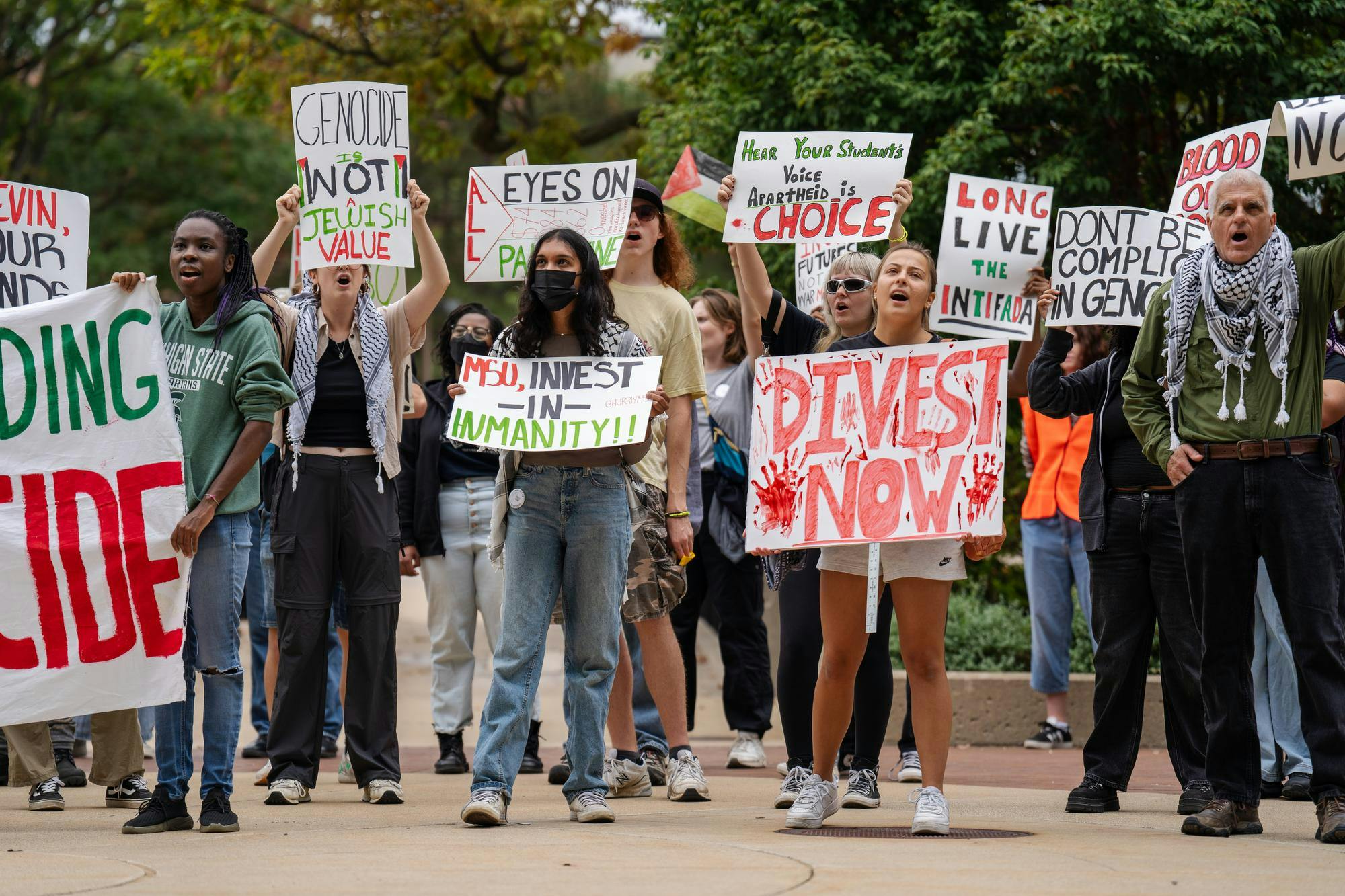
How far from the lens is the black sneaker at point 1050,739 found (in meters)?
9.27

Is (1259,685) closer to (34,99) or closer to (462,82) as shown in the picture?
(462,82)

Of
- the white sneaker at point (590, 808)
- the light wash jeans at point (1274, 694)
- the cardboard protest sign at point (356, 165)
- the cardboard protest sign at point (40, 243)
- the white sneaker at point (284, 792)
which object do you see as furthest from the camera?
the light wash jeans at point (1274, 694)

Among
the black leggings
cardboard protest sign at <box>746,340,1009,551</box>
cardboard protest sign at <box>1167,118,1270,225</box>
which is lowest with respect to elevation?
the black leggings

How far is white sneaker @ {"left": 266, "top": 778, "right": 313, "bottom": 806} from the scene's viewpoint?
20.9 feet

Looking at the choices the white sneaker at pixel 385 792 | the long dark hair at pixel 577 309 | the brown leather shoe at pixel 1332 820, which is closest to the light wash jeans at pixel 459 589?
the white sneaker at pixel 385 792

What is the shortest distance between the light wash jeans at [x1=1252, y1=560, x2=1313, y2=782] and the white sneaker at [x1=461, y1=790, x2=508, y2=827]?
349cm

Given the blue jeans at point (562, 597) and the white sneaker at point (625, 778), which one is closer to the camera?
the blue jeans at point (562, 597)

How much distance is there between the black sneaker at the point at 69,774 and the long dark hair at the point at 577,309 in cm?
320

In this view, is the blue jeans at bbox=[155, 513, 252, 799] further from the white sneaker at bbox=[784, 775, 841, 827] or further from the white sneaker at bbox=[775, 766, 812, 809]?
the white sneaker at bbox=[775, 766, 812, 809]

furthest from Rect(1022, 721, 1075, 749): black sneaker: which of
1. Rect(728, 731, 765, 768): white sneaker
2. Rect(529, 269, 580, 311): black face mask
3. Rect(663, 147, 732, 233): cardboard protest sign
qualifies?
Rect(529, 269, 580, 311): black face mask

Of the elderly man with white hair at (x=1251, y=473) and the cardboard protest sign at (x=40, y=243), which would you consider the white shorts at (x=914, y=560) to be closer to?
the elderly man with white hair at (x=1251, y=473)

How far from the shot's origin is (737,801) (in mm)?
6512

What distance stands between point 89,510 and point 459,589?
9.62 ft

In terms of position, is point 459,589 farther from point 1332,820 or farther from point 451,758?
point 1332,820
